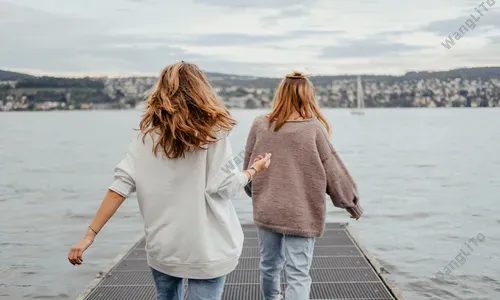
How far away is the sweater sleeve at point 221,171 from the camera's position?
337 centimetres

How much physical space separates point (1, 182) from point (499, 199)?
61.4 feet

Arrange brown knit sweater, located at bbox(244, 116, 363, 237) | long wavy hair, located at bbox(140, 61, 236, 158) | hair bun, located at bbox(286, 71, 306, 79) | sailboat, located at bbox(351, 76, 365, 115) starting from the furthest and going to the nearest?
sailboat, located at bbox(351, 76, 365, 115)
hair bun, located at bbox(286, 71, 306, 79)
brown knit sweater, located at bbox(244, 116, 363, 237)
long wavy hair, located at bbox(140, 61, 236, 158)

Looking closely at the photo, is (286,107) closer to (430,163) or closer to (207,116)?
(207,116)

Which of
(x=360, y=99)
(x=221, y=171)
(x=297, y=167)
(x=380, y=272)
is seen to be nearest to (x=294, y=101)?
(x=297, y=167)

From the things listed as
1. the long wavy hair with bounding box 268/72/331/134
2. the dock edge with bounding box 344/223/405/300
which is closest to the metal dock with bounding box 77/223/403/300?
the dock edge with bounding box 344/223/405/300

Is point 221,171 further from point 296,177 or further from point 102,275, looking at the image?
point 102,275

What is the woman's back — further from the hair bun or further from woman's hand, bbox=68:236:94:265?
woman's hand, bbox=68:236:94:265

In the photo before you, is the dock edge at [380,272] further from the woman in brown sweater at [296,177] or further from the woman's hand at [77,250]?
the woman's hand at [77,250]

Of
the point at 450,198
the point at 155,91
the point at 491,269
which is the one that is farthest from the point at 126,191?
the point at 450,198

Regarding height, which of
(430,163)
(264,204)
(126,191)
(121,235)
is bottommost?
(430,163)

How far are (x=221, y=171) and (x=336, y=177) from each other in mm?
1736

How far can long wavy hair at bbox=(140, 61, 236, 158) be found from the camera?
130 inches

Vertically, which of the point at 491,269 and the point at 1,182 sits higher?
the point at 491,269

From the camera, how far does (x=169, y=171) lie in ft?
11.1
